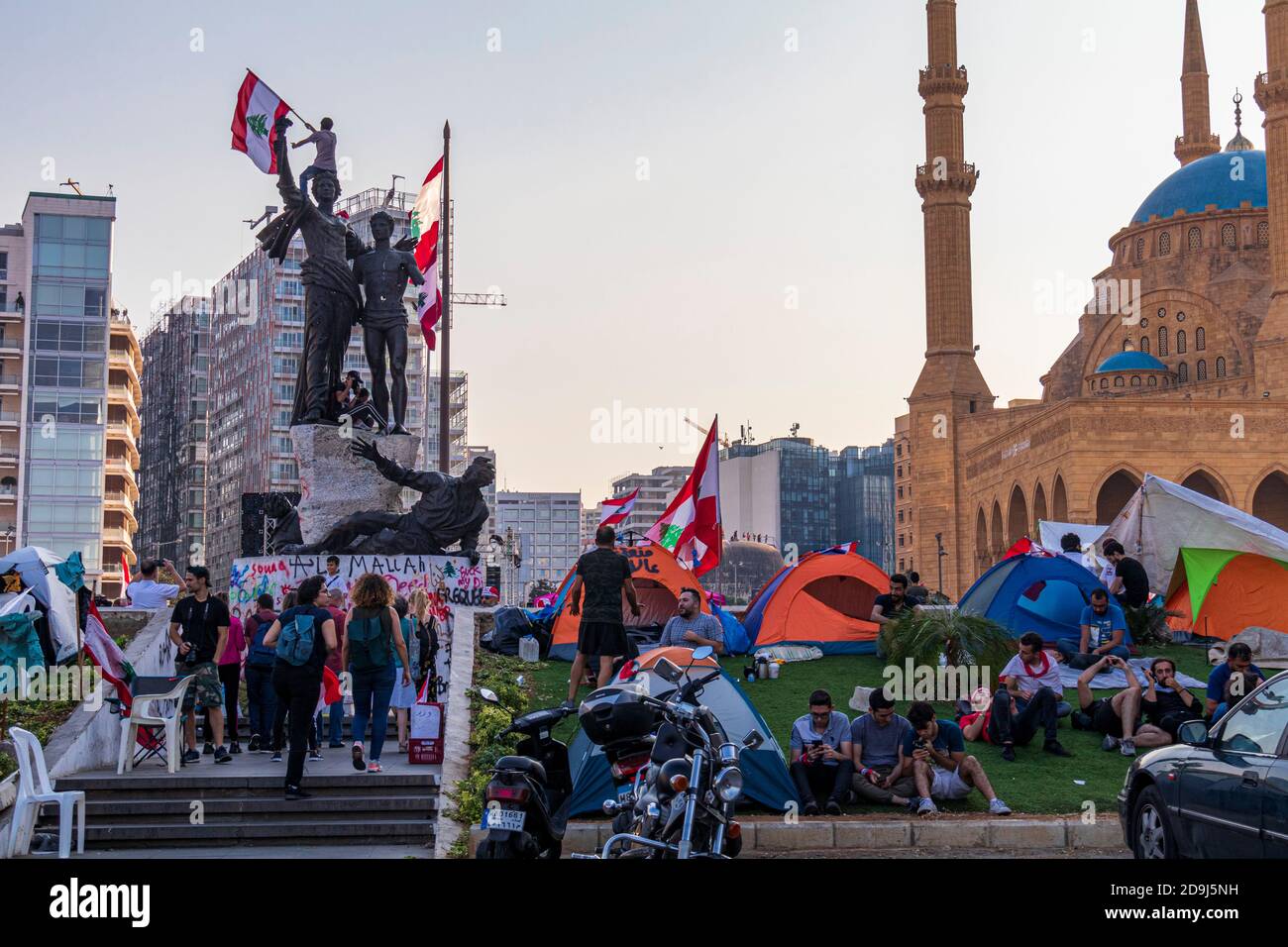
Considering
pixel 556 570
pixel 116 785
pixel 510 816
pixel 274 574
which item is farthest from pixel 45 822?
pixel 556 570

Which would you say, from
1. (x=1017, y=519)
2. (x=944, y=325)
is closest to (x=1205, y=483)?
(x=1017, y=519)

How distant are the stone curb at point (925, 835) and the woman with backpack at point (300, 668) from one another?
1.94 metres

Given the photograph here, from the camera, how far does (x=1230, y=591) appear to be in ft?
63.0

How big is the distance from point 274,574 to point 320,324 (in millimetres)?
3247

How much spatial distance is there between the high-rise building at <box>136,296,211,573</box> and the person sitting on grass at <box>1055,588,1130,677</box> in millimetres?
66789

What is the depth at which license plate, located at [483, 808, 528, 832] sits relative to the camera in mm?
6023

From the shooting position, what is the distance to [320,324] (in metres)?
16.3

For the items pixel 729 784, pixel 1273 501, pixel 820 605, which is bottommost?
pixel 729 784

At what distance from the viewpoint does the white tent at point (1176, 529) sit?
1916 cm

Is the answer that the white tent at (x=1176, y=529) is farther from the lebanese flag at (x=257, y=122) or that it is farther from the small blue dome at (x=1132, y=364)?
the small blue dome at (x=1132, y=364)

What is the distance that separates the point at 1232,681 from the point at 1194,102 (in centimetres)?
6979

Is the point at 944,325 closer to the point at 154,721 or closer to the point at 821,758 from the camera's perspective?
the point at 821,758

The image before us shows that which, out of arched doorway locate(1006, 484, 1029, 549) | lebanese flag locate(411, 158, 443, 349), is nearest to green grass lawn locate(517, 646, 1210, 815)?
lebanese flag locate(411, 158, 443, 349)

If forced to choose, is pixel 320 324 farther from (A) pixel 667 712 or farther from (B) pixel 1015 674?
(A) pixel 667 712
